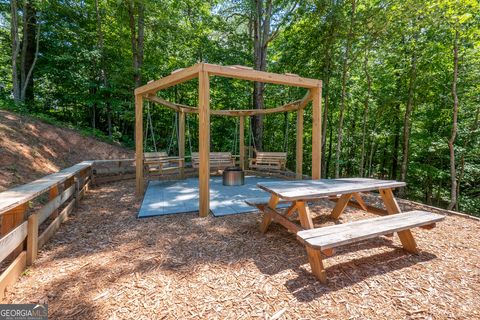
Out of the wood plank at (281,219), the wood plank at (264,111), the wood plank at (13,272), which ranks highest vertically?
the wood plank at (264,111)

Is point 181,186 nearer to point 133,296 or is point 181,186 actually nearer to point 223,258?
point 223,258

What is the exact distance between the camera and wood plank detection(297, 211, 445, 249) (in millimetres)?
1824

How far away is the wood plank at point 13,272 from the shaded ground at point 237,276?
0.20 ft

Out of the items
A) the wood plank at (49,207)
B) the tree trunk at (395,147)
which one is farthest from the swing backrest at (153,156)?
the tree trunk at (395,147)

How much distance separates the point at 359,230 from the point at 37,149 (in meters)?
7.50

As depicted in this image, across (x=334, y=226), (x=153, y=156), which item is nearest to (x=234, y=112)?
(x=153, y=156)

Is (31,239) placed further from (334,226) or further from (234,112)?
(234,112)

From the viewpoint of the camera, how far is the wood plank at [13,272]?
5.49 ft

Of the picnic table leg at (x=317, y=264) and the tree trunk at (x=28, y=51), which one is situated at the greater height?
the tree trunk at (x=28, y=51)

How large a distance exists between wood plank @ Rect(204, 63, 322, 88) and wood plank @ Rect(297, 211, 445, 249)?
269cm

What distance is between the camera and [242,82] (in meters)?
10.2

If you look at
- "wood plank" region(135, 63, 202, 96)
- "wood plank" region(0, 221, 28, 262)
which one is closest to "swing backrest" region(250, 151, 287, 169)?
"wood plank" region(135, 63, 202, 96)

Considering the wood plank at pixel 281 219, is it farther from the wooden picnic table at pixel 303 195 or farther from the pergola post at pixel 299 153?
the pergola post at pixel 299 153

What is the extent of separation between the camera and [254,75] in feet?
12.4
